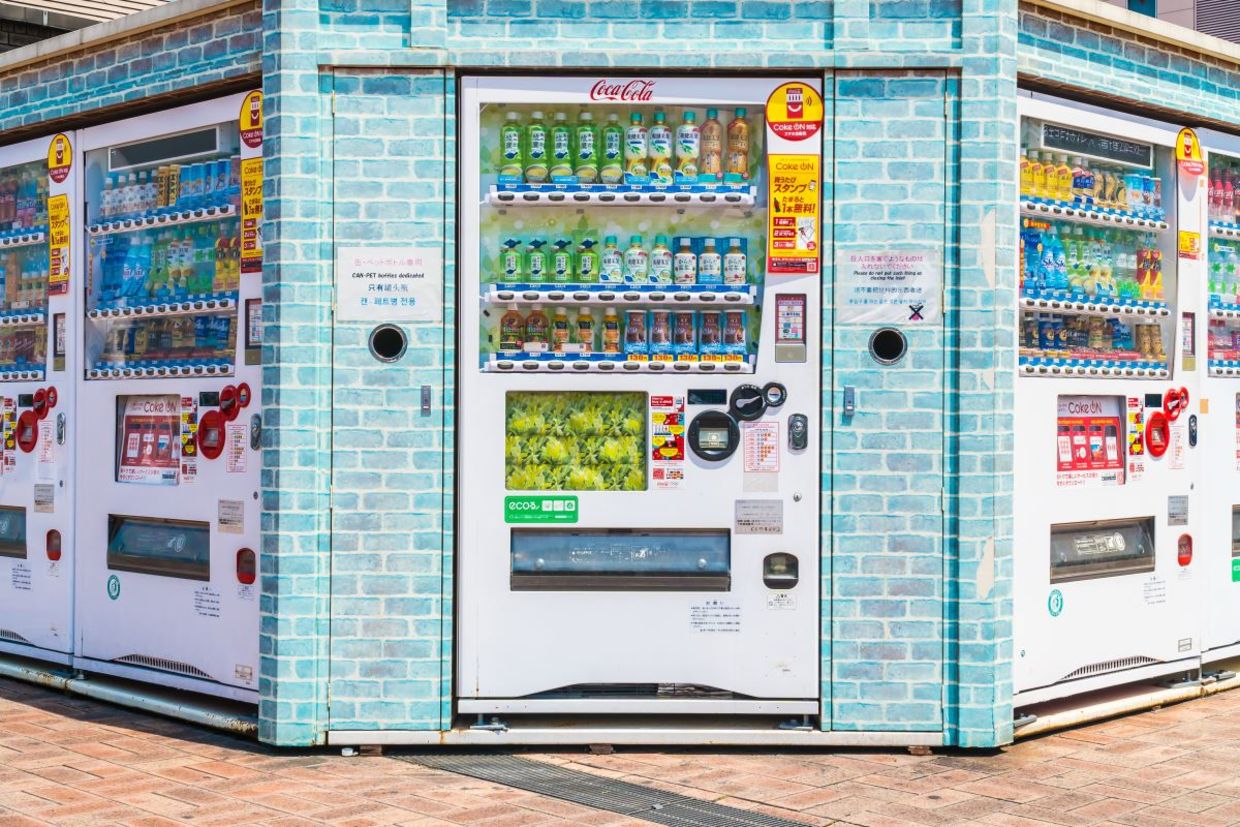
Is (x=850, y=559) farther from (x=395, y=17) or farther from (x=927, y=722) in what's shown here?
(x=395, y=17)

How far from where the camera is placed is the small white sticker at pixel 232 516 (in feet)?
23.9

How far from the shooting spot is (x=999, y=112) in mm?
6820

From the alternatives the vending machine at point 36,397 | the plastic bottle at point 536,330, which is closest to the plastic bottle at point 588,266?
the plastic bottle at point 536,330

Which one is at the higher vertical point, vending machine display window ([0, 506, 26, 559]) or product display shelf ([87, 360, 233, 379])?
product display shelf ([87, 360, 233, 379])

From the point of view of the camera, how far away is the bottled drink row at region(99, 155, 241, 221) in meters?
7.49

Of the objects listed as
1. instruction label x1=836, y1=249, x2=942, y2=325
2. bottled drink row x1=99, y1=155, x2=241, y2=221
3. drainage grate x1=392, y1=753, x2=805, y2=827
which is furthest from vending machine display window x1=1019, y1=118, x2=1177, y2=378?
bottled drink row x1=99, y1=155, x2=241, y2=221

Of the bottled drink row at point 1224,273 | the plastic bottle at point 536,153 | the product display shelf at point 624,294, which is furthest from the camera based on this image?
the bottled drink row at point 1224,273

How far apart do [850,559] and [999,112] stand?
221cm

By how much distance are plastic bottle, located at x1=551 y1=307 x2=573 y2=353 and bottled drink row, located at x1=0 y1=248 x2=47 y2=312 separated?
3.55m

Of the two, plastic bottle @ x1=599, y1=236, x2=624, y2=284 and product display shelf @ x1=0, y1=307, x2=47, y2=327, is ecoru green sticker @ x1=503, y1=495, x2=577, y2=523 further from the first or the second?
product display shelf @ x1=0, y1=307, x2=47, y2=327

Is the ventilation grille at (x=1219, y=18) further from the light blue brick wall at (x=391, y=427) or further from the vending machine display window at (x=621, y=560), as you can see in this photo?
the light blue brick wall at (x=391, y=427)

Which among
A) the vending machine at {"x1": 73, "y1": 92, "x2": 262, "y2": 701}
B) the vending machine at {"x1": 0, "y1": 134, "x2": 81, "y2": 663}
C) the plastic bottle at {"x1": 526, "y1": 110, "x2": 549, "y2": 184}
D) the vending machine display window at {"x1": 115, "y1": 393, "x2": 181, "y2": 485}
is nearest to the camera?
the plastic bottle at {"x1": 526, "y1": 110, "x2": 549, "y2": 184}

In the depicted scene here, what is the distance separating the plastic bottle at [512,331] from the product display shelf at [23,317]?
130 inches

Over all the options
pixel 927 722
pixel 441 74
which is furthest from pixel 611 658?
pixel 441 74
